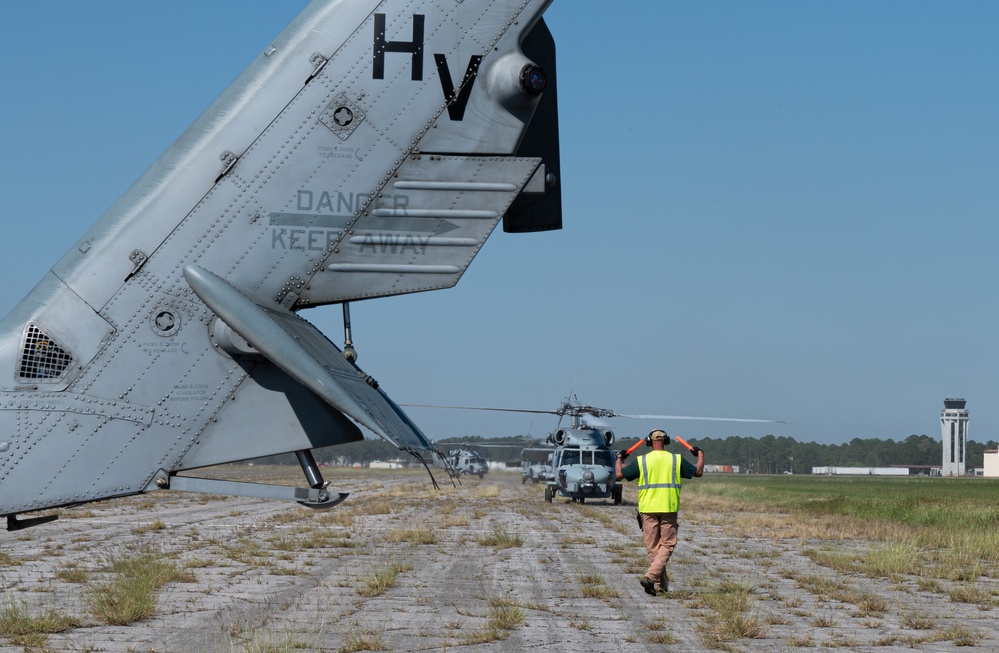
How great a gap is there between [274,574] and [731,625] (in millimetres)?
7068

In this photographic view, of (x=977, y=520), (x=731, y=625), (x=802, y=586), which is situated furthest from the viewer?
(x=977, y=520)

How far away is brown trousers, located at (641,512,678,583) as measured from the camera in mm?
12266

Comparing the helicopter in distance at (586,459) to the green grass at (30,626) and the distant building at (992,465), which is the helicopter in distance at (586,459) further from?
the distant building at (992,465)

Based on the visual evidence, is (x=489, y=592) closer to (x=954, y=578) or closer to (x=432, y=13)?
(x=954, y=578)

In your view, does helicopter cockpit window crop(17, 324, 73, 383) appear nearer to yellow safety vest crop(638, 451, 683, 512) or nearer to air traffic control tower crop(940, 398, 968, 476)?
yellow safety vest crop(638, 451, 683, 512)

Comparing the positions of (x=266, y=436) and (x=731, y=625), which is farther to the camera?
(x=731, y=625)

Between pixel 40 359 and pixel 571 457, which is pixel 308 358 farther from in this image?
pixel 571 457

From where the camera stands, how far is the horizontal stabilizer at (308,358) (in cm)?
546

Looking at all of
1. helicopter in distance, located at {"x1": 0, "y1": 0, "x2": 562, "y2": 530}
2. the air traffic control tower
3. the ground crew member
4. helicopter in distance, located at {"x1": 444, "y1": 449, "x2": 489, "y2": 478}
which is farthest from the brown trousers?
the air traffic control tower

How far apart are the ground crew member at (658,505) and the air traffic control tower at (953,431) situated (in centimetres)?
19190

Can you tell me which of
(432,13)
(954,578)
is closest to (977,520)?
(954,578)

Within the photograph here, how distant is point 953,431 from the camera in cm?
18975

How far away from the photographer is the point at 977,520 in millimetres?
28375

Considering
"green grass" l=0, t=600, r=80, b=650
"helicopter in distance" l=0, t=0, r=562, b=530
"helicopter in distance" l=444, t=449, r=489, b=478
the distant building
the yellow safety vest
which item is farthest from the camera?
the distant building
